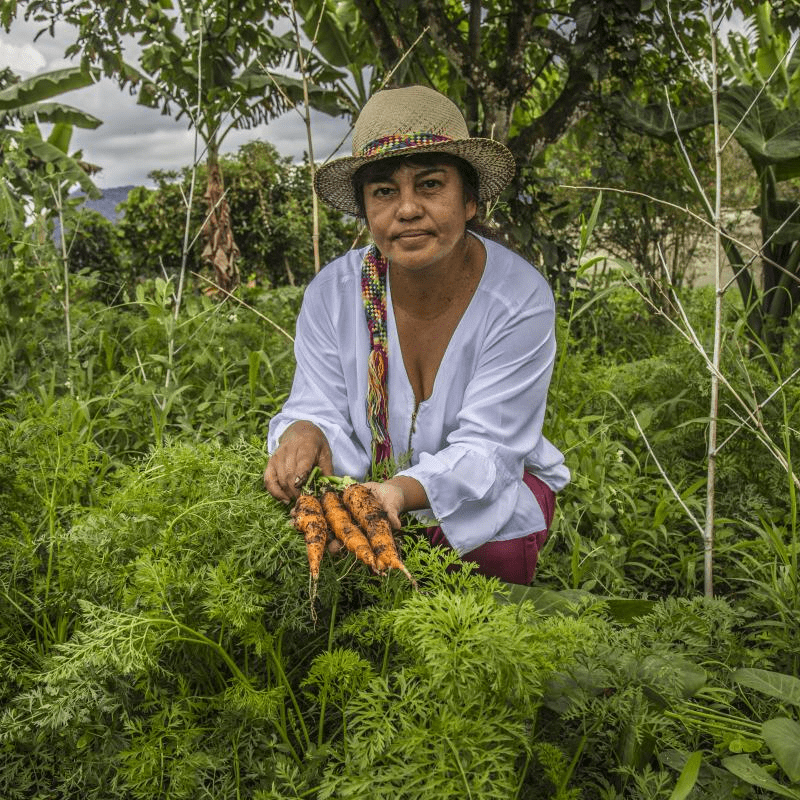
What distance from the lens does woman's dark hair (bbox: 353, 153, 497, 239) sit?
203cm

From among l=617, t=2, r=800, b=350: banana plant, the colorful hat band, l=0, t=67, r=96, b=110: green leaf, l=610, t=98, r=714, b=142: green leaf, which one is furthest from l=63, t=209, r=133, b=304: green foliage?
the colorful hat band

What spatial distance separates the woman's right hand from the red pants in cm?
37

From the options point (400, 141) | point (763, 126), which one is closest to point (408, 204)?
point (400, 141)

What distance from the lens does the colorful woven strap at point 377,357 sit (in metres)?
2.24

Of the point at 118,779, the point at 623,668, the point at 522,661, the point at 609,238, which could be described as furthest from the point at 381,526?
the point at 609,238

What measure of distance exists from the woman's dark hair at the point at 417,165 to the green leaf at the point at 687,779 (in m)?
1.50

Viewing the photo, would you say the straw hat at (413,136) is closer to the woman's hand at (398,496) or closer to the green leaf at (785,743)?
the woman's hand at (398,496)

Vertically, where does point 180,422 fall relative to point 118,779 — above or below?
above

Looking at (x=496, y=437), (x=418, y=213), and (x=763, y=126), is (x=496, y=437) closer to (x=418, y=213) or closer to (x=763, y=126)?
(x=418, y=213)

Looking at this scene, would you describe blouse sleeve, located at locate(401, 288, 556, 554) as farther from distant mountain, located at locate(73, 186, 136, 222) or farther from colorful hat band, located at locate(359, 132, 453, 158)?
distant mountain, located at locate(73, 186, 136, 222)

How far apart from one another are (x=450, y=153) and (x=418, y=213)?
191 millimetres

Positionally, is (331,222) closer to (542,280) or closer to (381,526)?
(542,280)

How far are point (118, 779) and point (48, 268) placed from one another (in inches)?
112

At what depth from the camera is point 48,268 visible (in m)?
3.84
